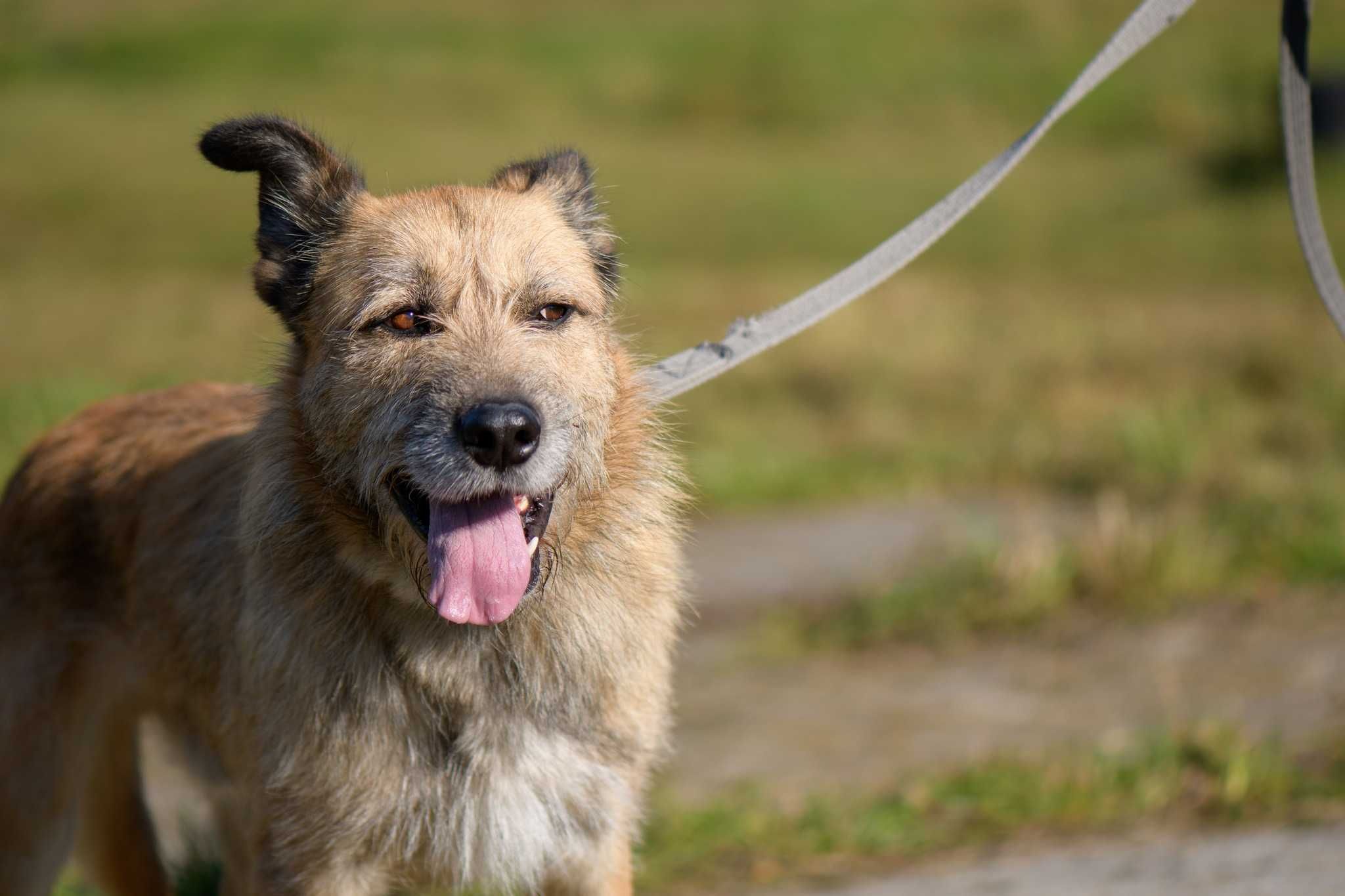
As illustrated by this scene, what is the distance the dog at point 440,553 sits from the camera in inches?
125

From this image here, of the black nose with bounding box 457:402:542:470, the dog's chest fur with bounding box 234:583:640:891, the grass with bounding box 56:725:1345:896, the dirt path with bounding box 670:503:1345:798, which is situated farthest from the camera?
the dirt path with bounding box 670:503:1345:798

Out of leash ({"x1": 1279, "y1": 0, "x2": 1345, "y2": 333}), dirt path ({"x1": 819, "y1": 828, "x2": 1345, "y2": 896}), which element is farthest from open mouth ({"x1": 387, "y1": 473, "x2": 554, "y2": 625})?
leash ({"x1": 1279, "y1": 0, "x2": 1345, "y2": 333})

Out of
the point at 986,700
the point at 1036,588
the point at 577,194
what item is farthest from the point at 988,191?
the point at 1036,588

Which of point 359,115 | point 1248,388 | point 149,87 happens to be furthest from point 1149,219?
point 149,87

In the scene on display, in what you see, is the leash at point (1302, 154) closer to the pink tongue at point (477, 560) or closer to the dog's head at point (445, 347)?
the dog's head at point (445, 347)

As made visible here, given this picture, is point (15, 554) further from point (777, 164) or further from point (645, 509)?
point (777, 164)

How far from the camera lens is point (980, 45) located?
36.5 m

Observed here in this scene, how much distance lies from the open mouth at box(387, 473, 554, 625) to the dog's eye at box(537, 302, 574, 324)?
1.63ft

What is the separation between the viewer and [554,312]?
349 centimetres

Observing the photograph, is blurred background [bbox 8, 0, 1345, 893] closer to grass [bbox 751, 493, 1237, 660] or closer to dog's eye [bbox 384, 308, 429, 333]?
grass [bbox 751, 493, 1237, 660]

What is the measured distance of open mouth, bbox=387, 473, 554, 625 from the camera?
Answer: 3.04m

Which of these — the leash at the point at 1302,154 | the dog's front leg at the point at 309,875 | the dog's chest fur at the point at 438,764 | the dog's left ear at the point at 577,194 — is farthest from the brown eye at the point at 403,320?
the leash at the point at 1302,154

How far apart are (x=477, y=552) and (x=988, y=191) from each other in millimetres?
1788

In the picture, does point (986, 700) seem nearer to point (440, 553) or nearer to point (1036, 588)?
point (1036, 588)
